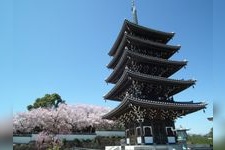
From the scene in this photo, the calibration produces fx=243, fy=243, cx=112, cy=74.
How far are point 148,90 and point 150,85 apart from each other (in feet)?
1.81

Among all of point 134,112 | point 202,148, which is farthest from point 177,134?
point 134,112

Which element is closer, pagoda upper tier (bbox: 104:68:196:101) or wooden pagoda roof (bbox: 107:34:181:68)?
pagoda upper tier (bbox: 104:68:196:101)

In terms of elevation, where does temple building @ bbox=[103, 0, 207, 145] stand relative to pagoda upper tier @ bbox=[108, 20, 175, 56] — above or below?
below

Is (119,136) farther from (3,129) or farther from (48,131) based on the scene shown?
(3,129)

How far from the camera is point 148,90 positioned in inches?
973

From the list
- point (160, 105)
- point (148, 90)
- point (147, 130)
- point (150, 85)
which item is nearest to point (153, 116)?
point (147, 130)

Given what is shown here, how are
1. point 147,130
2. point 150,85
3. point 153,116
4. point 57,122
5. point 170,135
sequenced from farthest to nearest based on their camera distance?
point 57,122
point 150,85
point 170,135
point 153,116
point 147,130

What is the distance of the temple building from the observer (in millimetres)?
22531

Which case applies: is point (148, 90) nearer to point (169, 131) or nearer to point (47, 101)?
point (169, 131)

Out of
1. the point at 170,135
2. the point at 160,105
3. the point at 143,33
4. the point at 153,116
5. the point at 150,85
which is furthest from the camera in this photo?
the point at 143,33

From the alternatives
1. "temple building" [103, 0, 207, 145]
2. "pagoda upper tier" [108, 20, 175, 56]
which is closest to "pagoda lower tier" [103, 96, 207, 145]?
"temple building" [103, 0, 207, 145]

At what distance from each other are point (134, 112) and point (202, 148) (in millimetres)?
7863

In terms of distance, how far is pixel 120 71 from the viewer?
2967 centimetres

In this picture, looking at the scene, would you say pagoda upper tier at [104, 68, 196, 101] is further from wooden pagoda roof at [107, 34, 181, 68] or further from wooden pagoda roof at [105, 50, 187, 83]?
wooden pagoda roof at [107, 34, 181, 68]
